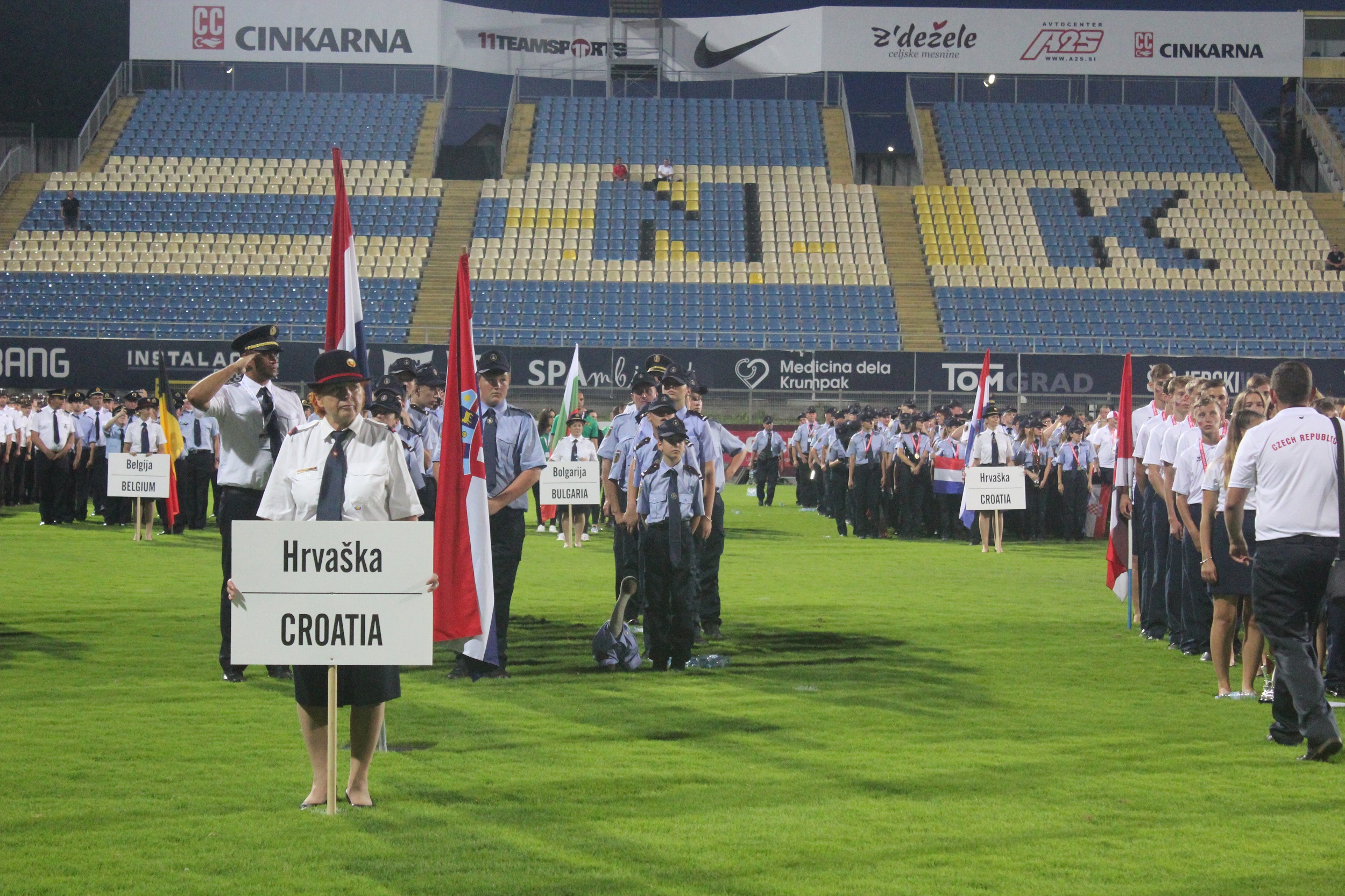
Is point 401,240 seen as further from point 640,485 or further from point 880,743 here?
point 880,743

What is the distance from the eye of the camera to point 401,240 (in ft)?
139

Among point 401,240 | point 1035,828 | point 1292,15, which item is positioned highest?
point 1292,15

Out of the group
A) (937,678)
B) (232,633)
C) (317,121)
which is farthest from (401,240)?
(232,633)

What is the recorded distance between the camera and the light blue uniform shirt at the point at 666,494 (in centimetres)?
971

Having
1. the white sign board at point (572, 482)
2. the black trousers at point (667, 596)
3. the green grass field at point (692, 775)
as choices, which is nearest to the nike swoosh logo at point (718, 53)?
the white sign board at point (572, 482)

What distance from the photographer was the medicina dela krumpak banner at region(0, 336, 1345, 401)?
34688mm

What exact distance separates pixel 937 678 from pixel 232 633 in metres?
5.32

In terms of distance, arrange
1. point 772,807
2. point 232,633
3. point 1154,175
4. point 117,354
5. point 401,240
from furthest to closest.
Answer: point 1154,175 → point 401,240 → point 117,354 → point 772,807 → point 232,633

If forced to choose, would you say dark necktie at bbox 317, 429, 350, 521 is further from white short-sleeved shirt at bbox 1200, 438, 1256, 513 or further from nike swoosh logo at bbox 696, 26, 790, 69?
nike swoosh logo at bbox 696, 26, 790, 69

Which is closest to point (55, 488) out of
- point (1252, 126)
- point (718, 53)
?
point (718, 53)

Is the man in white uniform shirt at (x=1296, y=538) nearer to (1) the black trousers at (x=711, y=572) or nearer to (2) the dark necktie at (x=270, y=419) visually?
(1) the black trousers at (x=711, y=572)

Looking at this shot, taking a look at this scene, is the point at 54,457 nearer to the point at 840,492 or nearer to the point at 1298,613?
the point at 840,492

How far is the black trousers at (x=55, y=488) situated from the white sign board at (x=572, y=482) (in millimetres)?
A: 9056

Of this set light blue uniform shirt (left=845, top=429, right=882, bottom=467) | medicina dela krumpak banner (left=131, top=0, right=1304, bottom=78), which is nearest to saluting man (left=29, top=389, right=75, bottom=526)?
light blue uniform shirt (left=845, top=429, right=882, bottom=467)
